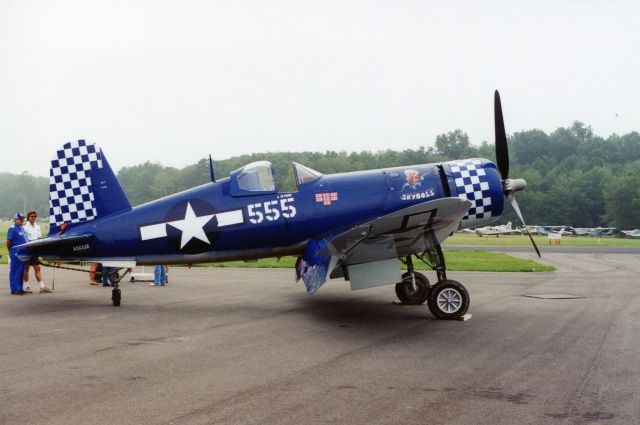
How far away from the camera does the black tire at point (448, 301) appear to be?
891 centimetres

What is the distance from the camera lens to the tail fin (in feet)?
34.1

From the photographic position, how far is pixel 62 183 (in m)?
10.5

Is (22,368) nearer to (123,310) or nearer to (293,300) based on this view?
(123,310)

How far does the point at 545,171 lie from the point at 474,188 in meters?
118

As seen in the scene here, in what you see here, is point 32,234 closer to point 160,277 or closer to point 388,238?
point 160,277

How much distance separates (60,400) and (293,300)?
711 centimetres

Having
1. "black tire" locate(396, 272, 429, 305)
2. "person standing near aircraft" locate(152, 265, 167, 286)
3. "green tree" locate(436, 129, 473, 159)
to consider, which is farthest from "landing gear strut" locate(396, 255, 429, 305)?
"green tree" locate(436, 129, 473, 159)

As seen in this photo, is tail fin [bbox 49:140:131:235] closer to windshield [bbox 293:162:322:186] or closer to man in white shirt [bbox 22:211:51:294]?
windshield [bbox 293:162:322:186]

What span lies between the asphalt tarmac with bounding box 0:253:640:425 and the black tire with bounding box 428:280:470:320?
0.88ft

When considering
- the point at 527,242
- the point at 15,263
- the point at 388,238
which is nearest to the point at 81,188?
the point at 15,263

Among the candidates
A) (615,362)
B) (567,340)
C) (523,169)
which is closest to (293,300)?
(567,340)

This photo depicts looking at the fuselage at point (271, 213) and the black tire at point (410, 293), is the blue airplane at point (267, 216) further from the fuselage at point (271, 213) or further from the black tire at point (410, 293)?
the black tire at point (410, 293)

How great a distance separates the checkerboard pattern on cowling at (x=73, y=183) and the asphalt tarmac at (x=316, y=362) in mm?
1768

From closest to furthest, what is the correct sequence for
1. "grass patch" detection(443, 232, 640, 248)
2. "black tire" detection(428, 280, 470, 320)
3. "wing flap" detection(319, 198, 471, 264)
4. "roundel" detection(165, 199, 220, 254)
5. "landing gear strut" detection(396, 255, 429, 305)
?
"wing flap" detection(319, 198, 471, 264), "black tire" detection(428, 280, 470, 320), "roundel" detection(165, 199, 220, 254), "landing gear strut" detection(396, 255, 429, 305), "grass patch" detection(443, 232, 640, 248)
